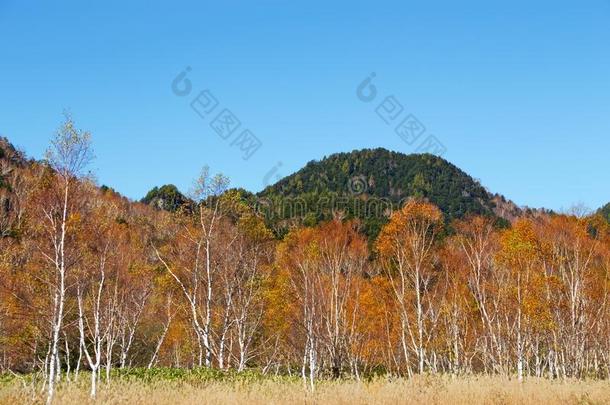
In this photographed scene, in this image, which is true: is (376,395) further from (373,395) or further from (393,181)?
(393,181)

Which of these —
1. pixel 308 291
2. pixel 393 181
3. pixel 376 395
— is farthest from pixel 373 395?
pixel 393 181

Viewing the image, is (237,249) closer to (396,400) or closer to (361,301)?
(361,301)

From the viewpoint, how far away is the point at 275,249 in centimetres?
4494

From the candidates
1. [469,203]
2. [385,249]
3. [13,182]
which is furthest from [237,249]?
[469,203]

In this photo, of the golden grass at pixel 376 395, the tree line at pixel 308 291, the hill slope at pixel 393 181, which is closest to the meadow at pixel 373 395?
the golden grass at pixel 376 395

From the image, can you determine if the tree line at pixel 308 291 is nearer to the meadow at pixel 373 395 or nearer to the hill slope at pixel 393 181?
the meadow at pixel 373 395

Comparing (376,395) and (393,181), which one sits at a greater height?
(393,181)

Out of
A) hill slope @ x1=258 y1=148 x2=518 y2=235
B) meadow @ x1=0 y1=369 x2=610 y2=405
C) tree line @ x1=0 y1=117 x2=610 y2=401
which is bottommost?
meadow @ x1=0 y1=369 x2=610 y2=405

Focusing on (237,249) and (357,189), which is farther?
(357,189)

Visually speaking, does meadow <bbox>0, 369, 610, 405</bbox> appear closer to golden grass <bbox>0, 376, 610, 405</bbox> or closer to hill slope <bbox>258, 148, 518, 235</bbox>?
golden grass <bbox>0, 376, 610, 405</bbox>

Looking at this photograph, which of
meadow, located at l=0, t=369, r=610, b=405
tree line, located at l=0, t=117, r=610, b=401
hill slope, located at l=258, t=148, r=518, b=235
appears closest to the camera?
meadow, located at l=0, t=369, r=610, b=405

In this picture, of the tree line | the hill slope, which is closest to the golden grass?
the tree line

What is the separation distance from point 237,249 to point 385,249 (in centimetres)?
849

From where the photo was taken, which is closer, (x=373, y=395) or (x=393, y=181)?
(x=373, y=395)
